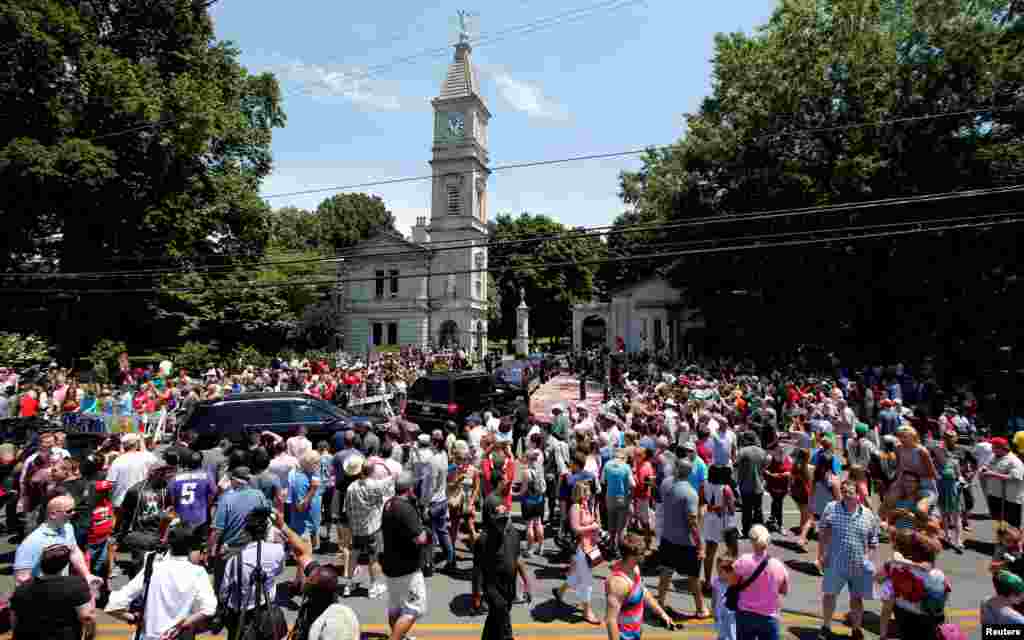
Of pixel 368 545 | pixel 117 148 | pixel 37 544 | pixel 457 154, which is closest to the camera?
pixel 37 544

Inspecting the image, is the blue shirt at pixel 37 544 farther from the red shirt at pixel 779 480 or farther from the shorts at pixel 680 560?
the red shirt at pixel 779 480

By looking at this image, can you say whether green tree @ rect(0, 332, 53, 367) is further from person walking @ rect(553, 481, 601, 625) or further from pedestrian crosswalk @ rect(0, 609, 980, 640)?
person walking @ rect(553, 481, 601, 625)

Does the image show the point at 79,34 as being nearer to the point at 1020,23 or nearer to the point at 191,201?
the point at 191,201

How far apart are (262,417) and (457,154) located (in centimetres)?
3954

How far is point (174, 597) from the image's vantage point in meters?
4.09

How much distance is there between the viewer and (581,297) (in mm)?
67688

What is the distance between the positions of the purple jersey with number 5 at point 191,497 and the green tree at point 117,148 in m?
20.1

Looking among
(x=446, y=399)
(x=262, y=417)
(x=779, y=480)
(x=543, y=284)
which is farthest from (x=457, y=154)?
(x=779, y=480)

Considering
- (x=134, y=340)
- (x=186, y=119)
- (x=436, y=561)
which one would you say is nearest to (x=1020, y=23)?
(x=436, y=561)

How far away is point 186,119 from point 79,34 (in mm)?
5918

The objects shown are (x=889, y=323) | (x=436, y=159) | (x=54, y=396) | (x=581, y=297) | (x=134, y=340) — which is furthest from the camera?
(x=581, y=297)

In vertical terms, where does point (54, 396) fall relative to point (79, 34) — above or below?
below

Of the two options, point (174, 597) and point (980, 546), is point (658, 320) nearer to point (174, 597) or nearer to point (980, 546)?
point (980, 546)

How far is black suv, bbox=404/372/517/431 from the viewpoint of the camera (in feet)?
47.0
